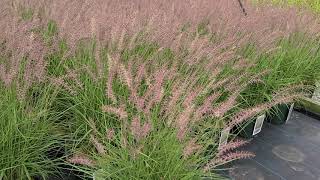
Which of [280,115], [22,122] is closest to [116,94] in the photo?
[22,122]

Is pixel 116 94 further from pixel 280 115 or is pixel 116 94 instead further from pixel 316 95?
pixel 316 95

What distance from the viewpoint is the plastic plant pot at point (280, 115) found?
3.23 m

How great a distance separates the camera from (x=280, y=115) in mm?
3254

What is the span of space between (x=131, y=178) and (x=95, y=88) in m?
0.66

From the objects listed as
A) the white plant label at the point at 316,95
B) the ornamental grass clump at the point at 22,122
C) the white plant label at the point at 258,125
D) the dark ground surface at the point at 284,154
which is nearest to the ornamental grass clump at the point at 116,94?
the ornamental grass clump at the point at 22,122

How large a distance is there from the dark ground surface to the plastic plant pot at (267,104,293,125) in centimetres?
5

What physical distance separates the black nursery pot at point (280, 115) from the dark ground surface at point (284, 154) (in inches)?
1.8

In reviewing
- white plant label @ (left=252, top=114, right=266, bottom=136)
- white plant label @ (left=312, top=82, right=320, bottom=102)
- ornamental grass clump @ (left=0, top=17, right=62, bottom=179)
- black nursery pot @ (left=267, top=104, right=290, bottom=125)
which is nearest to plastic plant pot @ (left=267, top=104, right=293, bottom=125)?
black nursery pot @ (left=267, top=104, right=290, bottom=125)

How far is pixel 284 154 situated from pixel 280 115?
18.9 inches

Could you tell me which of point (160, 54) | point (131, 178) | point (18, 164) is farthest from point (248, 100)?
point (18, 164)

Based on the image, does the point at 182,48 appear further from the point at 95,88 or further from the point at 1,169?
the point at 1,169

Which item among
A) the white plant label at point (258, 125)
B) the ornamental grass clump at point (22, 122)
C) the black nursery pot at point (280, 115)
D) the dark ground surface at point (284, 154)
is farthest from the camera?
the black nursery pot at point (280, 115)

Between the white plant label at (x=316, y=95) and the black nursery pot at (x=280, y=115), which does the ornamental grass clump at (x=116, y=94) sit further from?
the white plant label at (x=316, y=95)

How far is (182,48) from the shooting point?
2.50 m
